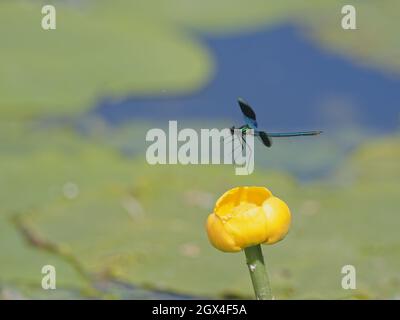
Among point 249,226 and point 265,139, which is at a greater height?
point 265,139

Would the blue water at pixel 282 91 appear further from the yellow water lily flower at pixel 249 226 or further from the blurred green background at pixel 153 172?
the yellow water lily flower at pixel 249 226

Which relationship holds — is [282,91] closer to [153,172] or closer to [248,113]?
[153,172]

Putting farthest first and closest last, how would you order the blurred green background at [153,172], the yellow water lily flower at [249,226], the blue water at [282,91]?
1. the blue water at [282,91]
2. the blurred green background at [153,172]
3. the yellow water lily flower at [249,226]

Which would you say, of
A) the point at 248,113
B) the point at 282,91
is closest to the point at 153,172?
the point at 282,91

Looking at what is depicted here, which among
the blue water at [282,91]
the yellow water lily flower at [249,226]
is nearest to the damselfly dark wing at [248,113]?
the yellow water lily flower at [249,226]

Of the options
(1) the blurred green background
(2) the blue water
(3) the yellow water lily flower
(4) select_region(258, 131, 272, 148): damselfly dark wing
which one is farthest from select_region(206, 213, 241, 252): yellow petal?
(2) the blue water

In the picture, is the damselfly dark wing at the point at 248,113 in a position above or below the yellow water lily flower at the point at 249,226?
above
